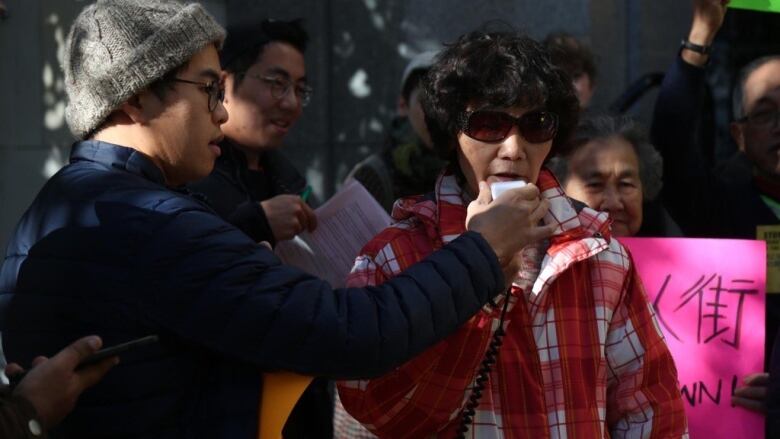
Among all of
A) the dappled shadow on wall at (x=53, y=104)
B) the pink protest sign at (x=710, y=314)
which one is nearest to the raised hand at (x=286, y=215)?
the pink protest sign at (x=710, y=314)

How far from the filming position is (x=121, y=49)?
2699mm

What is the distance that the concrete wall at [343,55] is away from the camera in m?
6.05

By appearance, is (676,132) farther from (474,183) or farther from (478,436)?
(478,436)

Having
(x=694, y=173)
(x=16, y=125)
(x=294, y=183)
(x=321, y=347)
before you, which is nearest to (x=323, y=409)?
(x=294, y=183)

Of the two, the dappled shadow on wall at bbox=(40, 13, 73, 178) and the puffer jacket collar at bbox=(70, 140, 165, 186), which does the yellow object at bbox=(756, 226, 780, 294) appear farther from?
the dappled shadow on wall at bbox=(40, 13, 73, 178)

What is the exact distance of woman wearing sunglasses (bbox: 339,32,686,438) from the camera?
2.88 metres

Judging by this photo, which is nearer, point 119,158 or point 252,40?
point 119,158

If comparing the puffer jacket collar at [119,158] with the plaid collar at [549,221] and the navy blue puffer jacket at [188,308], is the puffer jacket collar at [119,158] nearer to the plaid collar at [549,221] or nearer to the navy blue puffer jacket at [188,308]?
the navy blue puffer jacket at [188,308]

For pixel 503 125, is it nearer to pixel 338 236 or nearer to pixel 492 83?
pixel 492 83

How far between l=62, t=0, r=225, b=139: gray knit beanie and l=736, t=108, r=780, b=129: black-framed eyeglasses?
7.67ft

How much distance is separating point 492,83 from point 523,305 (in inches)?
22.6

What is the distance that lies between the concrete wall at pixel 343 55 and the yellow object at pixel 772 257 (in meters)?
2.30

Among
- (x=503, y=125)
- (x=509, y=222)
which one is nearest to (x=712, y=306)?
(x=503, y=125)

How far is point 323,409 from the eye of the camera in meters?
4.26
